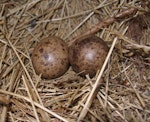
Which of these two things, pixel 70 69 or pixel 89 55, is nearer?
pixel 89 55

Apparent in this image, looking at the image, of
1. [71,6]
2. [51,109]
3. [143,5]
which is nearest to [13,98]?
[51,109]

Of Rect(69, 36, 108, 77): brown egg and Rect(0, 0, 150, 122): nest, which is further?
Rect(69, 36, 108, 77): brown egg

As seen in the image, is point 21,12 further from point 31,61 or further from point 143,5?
point 143,5

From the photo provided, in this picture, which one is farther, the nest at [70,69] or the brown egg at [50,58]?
the brown egg at [50,58]

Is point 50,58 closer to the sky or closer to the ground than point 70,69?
closer to the sky

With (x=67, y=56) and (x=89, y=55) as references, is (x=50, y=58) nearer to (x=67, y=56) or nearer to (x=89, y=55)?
(x=67, y=56)

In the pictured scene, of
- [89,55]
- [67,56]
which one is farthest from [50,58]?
[89,55]
